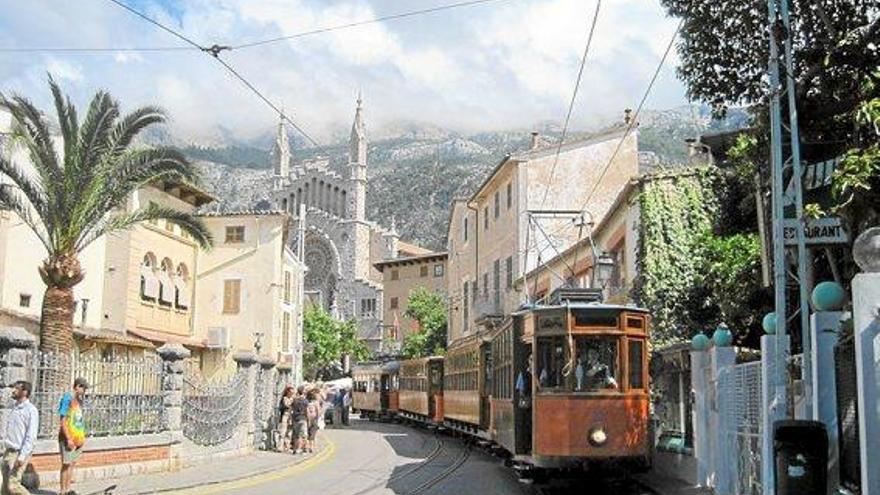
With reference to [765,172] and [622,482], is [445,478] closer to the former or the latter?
[622,482]

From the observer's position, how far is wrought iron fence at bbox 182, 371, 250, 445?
65.4 feet

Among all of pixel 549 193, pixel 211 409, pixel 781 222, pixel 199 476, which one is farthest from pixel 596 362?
pixel 549 193

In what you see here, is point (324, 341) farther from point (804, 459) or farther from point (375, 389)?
point (804, 459)

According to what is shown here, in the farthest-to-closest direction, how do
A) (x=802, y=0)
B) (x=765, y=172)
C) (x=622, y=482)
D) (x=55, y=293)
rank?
(x=55, y=293) → (x=622, y=482) → (x=765, y=172) → (x=802, y=0)

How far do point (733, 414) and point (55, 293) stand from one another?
12.3 meters

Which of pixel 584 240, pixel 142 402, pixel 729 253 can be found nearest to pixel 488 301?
pixel 584 240

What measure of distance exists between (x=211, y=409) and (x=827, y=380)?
554 inches

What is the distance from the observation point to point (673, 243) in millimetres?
23453

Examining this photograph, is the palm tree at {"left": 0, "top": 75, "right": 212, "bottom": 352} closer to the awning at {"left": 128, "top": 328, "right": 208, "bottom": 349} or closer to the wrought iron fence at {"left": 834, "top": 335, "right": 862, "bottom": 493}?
the wrought iron fence at {"left": 834, "top": 335, "right": 862, "bottom": 493}

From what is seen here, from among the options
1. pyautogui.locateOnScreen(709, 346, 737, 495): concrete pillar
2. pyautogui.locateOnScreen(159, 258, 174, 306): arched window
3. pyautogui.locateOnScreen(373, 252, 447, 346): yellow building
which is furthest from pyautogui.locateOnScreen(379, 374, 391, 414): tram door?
pyautogui.locateOnScreen(373, 252, 447, 346): yellow building

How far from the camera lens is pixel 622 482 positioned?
680 inches

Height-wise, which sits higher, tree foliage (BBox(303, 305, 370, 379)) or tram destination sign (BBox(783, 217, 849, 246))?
tree foliage (BBox(303, 305, 370, 379))

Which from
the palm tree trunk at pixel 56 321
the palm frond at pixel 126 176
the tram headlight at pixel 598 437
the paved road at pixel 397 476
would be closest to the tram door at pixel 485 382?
the paved road at pixel 397 476

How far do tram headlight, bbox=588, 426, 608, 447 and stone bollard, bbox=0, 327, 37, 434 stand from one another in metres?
8.39
